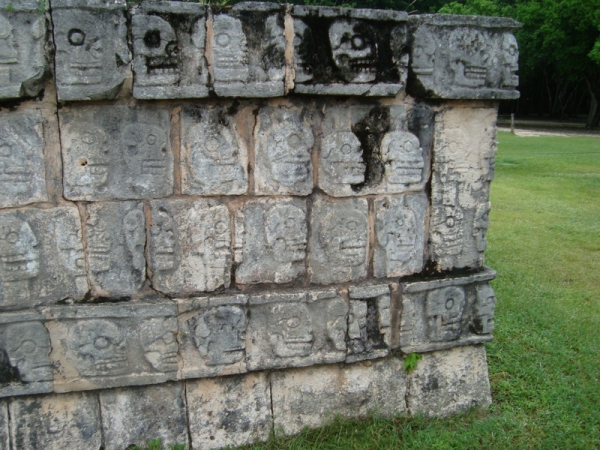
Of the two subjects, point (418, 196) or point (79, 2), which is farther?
point (418, 196)

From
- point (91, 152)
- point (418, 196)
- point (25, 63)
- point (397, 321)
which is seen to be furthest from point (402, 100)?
point (25, 63)

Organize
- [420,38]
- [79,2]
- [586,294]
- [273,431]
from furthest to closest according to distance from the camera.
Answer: [586,294] < [273,431] < [420,38] < [79,2]

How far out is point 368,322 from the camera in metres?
2.78

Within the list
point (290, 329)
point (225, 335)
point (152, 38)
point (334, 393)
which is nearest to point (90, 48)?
point (152, 38)

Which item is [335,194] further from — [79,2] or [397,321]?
[79,2]

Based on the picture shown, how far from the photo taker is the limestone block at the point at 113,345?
2480 millimetres

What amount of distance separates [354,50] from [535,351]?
8.14 ft

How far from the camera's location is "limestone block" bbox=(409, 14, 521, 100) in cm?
257

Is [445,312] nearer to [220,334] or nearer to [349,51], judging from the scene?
[220,334]

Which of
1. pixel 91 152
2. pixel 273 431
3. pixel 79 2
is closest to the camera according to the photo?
pixel 79 2

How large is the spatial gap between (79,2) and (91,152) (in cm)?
64

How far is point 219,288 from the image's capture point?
2605 millimetres

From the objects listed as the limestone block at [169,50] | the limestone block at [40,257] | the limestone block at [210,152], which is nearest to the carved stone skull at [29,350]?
the limestone block at [40,257]

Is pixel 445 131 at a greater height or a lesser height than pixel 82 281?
greater
